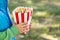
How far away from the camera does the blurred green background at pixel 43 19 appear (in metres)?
3.21

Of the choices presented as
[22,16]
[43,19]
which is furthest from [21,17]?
[43,19]

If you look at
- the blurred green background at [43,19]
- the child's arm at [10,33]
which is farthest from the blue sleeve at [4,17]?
the blurred green background at [43,19]

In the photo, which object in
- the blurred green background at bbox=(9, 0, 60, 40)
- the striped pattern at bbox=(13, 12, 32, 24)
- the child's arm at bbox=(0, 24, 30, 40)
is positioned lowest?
the blurred green background at bbox=(9, 0, 60, 40)

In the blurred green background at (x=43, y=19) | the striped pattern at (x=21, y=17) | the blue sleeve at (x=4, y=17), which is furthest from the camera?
the blurred green background at (x=43, y=19)

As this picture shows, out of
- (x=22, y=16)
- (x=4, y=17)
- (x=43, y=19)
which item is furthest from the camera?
(x=43, y=19)

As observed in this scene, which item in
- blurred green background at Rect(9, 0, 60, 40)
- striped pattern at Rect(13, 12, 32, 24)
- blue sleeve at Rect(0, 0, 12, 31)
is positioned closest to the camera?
blue sleeve at Rect(0, 0, 12, 31)

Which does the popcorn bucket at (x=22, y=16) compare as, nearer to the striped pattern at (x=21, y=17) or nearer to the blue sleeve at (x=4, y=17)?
the striped pattern at (x=21, y=17)

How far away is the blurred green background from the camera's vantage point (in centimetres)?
321

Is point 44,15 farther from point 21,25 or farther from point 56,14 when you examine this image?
point 21,25

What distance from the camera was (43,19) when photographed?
3.68 meters

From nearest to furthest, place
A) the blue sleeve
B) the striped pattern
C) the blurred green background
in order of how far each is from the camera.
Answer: the blue sleeve
the striped pattern
the blurred green background

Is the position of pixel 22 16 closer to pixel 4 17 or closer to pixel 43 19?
pixel 4 17

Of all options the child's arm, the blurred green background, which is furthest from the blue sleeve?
the blurred green background

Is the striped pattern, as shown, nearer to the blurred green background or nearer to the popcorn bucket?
the popcorn bucket
